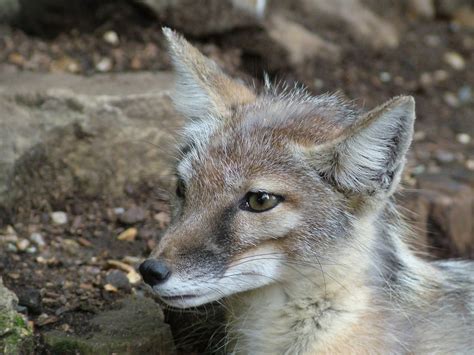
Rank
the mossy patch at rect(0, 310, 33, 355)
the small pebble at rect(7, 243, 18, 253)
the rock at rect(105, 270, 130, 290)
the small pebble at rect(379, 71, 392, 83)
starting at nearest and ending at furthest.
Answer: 1. the mossy patch at rect(0, 310, 33, 355)
2. the rock at rect(105, 270, 130, 290)
3. the small pebble at rect(7, 243, 18, 253)
4. the small pebble at rect(379, 71, 392, 83)

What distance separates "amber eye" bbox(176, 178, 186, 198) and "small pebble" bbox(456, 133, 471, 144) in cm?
556

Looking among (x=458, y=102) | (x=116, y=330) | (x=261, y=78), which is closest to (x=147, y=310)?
(x=116, y=330)

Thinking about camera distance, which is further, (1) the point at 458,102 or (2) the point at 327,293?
(1) the point at 458,102

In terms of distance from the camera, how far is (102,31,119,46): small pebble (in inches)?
384


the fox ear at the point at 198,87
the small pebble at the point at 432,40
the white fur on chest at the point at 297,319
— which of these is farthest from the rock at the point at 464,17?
the white fur on chest at the point at 297,319

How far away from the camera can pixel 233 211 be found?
5.55m

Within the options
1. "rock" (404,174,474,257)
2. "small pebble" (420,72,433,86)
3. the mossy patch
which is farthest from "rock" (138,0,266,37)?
the mossy patch

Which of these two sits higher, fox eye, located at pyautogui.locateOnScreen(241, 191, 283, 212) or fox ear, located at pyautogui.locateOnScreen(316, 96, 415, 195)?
fox ear, located at pyautogui.locateOnScreen(316, 96, 415, 195)

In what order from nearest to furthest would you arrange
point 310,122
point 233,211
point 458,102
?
point 233,211 < point 310,122 < point 458,102

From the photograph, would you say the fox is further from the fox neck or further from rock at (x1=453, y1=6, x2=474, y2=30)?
rock at (x1=453, y1=6, x2=474, y2=30)

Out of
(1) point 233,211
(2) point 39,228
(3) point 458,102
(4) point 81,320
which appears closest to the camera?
(1) point 233,211

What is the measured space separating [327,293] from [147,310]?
4.80 feet

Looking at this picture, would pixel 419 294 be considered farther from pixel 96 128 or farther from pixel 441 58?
pixel 441 58

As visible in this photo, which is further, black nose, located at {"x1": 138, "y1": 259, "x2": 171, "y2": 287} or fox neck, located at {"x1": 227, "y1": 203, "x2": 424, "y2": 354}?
fox neck, located at {"x1": 227, "y1": 203, "x2": 424, "y2": 354}
